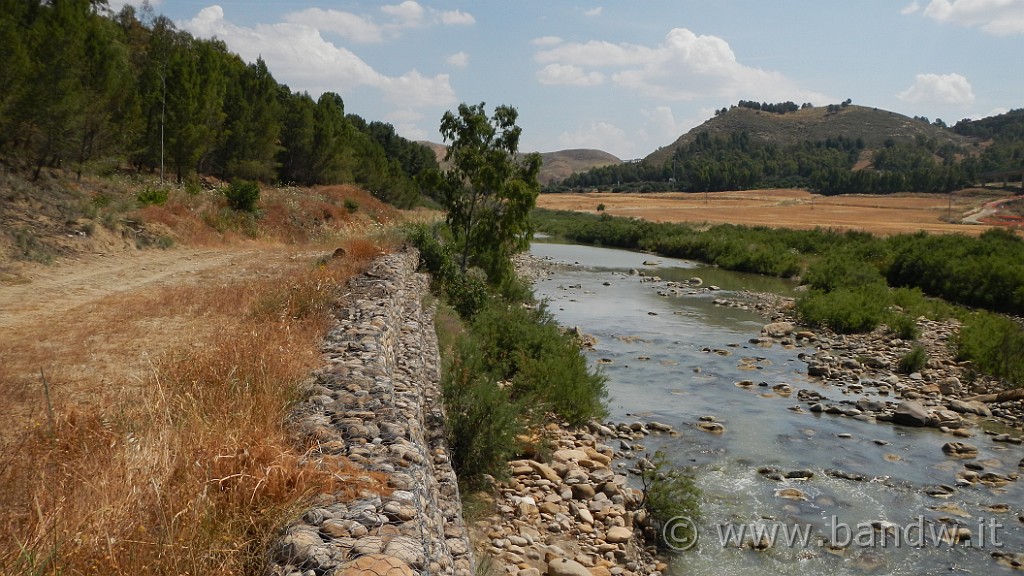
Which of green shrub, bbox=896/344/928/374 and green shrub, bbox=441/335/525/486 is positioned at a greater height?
green shrub, bbox=441/335/525/486

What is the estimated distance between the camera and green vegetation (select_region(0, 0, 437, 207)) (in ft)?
69.6

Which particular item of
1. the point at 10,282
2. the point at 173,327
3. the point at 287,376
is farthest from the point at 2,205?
the point at 287,376

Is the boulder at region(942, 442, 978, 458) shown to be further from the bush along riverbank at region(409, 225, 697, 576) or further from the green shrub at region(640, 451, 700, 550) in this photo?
the green shrub at region(640, 451, 700, 550)

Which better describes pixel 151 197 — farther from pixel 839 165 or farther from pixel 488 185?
pixel 839 165

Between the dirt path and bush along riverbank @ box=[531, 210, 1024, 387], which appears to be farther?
bush along riverbank @ box=[531, 210, 1024, 387]

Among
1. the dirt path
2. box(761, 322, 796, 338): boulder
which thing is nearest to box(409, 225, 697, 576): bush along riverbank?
the dirt path

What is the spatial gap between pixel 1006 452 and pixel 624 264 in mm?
32493

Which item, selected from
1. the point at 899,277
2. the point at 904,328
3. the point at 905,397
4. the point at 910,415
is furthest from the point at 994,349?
the point at 899,277

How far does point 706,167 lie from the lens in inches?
5340

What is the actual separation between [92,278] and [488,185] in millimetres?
10519

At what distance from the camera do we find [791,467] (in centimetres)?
1086

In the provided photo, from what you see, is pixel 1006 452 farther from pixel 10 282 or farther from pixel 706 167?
pixel 706 167

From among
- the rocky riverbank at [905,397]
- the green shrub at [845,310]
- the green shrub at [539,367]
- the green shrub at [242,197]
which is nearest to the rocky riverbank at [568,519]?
the green shrub at [539,367]

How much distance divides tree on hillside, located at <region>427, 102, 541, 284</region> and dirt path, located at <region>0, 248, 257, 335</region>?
6768 mm
